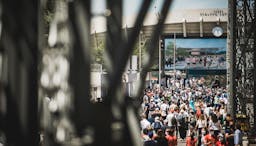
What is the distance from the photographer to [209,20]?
68.3 metres

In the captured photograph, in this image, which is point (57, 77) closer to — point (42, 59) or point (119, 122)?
point (42, 59)

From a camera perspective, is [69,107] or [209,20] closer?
[69,107]

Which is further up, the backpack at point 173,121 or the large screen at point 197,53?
the large screen at point 197,53

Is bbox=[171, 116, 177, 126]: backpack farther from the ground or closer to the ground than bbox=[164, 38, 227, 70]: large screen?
closer to the ground

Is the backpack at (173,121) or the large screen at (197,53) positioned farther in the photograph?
the large screen at (197,53)

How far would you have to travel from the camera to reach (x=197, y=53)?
7575 centimetres

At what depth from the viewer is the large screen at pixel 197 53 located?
74000 millimetres

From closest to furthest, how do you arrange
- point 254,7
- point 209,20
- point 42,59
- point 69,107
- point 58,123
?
point 69,107, point 58,123, point 42,59, point 254,7, point 209,20

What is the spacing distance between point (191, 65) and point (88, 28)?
74032 millimetres

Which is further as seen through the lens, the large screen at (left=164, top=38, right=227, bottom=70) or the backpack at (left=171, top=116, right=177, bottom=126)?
the large screen at (left=164, top=38, right=227, bottom=70)

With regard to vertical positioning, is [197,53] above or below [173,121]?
above

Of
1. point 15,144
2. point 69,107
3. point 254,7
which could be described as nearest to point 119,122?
point 69,107

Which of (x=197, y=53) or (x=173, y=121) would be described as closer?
(x=173, y=121)

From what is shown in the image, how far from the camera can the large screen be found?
74.0 metres
